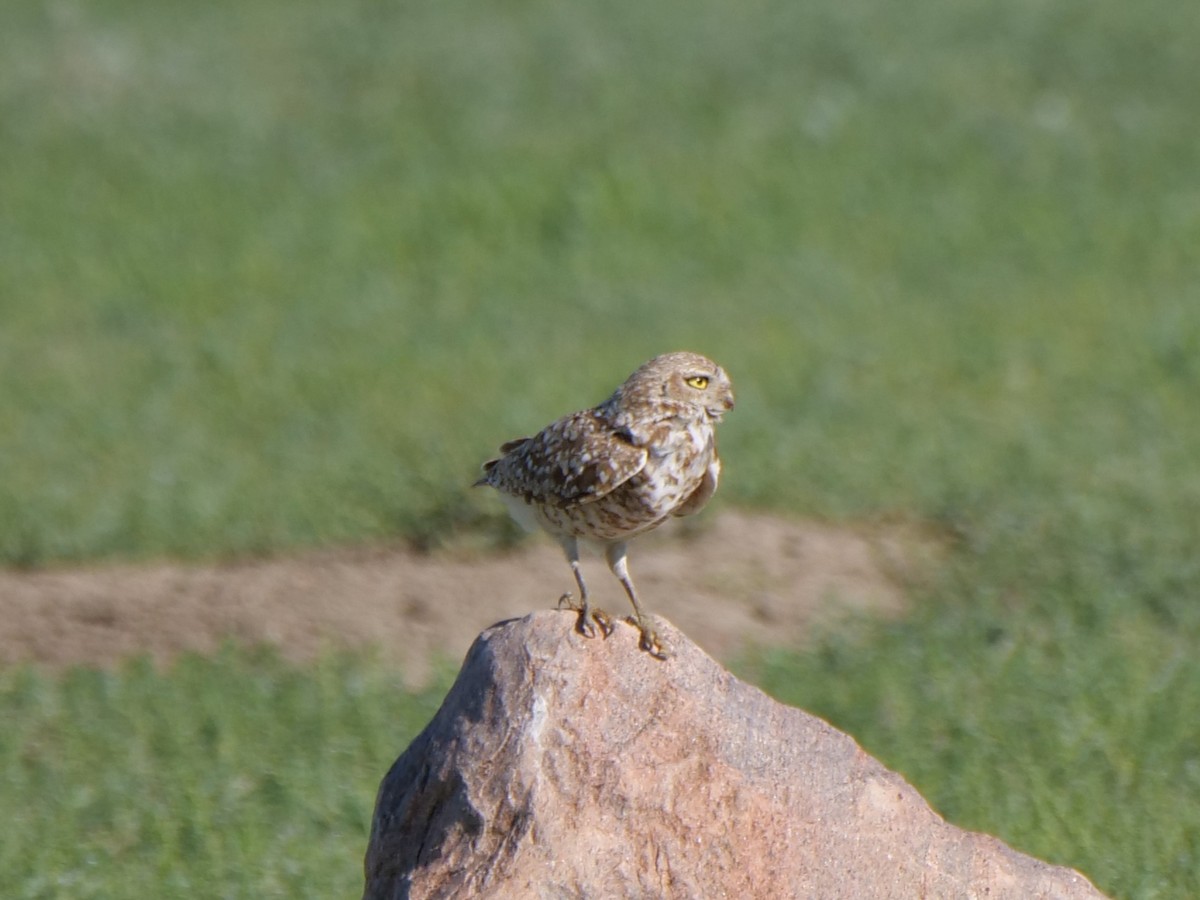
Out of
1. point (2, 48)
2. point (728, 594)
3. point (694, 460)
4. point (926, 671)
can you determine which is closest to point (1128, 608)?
point (926, 671)

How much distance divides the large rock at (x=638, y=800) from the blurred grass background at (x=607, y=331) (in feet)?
5.43

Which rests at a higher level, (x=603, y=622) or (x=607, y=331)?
(x=607, y=331)

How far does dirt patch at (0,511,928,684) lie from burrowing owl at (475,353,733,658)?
310cm

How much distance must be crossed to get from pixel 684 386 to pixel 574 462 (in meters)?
0.37

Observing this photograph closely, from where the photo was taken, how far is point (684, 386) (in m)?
5.12

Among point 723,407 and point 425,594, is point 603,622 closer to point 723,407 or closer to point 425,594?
point 723,407

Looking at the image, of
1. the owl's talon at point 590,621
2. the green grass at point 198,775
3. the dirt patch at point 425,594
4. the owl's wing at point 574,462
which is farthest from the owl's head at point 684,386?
the dirt patch at point 425,594

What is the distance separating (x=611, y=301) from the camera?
1323 cm

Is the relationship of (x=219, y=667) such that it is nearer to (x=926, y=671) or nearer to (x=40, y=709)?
(x=40, y=709)

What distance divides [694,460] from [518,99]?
39.5 feet

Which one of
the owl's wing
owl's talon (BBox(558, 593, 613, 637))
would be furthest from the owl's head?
owl's talon (BBox(558, 593, 613, 637))

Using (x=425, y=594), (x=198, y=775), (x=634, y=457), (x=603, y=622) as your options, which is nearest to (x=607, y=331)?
(x=425, y=594)

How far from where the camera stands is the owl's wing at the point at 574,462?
500 cm

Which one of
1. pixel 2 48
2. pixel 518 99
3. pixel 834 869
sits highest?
pixel 2 48
